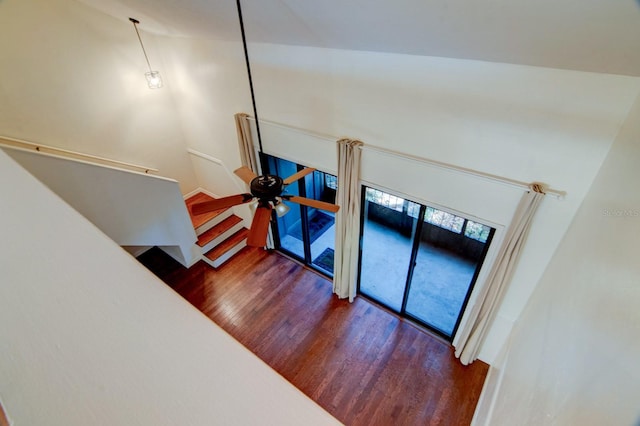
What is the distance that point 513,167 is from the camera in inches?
106

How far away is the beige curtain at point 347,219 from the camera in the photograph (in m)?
3.53

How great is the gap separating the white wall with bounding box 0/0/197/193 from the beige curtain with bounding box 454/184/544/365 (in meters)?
5.46

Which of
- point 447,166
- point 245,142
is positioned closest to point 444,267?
point 447,166

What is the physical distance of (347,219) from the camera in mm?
4000

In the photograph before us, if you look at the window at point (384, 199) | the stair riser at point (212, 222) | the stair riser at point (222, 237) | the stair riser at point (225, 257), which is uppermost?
the window at point (384, 199)

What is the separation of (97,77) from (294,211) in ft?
11.6

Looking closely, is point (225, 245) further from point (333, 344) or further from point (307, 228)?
point (333, 344)

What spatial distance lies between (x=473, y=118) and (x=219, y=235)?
14.7ft

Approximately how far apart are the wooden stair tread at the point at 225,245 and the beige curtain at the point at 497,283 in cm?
391

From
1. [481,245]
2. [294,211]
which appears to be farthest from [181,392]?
[294,211]

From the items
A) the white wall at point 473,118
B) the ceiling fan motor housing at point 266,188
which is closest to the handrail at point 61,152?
the white wall at point 473,118

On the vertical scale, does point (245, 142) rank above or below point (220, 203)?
below

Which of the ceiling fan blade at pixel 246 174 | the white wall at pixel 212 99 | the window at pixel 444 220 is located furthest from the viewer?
the white wall at pixel 212 99

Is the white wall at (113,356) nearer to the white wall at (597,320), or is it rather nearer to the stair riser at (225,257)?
the white wall at (597,320)
